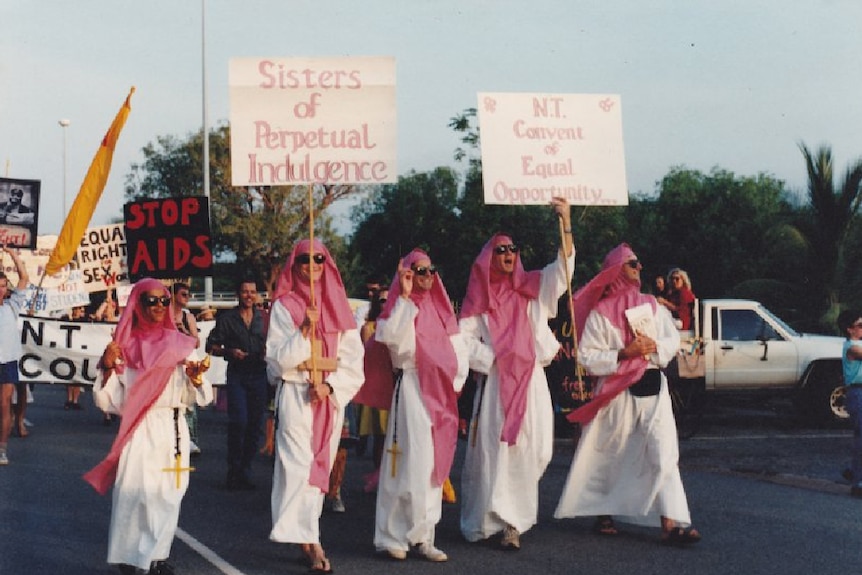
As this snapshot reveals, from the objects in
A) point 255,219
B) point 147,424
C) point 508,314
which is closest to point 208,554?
point 147,424

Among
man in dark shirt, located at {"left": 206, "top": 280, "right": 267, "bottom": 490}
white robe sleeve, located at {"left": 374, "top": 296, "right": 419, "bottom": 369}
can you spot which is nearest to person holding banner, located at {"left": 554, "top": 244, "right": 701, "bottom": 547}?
white robe sleeve, located at {"left": 374, "top": 296, "right": 419, "bottom": 369}

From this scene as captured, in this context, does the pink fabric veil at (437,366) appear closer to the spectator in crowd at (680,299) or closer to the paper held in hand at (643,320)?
the paper held in hand at (643,320)

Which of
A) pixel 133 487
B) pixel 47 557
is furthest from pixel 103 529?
pixel 133 487

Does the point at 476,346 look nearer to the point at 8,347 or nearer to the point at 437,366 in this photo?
the point at 437,366

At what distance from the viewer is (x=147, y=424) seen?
306 inches

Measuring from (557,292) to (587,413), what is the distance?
93 centimetres

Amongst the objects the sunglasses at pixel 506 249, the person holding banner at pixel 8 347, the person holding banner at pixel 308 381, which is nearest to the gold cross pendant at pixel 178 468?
the person holding banner at pixel 308 381

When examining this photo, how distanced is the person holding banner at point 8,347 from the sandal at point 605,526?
6.88 metres

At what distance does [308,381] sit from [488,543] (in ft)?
5.86

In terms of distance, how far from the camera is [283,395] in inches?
320

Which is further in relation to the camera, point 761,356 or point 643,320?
point 761,356

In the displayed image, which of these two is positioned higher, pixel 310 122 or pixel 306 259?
pixel 310 122

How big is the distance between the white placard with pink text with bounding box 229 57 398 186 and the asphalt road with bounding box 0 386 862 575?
8.35ft

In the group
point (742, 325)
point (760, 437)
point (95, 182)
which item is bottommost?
point (760, 437)
